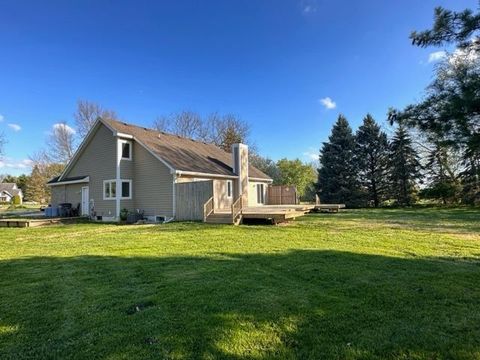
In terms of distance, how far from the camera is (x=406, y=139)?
30344 millimetres

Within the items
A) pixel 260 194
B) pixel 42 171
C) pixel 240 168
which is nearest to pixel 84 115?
pixel 42 171

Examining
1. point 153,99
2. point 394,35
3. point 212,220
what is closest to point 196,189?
point 212,220

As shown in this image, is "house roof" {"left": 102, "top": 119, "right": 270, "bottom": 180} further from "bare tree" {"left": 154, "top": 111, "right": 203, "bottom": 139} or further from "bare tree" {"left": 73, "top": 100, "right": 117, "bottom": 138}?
"bare tree" {"left": 73, "top": 100, "right": 117, "bottom": 138}

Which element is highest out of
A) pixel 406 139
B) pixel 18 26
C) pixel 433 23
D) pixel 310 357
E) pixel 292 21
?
pixel 292 21

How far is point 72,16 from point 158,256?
13.1m

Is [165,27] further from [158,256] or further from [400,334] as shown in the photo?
[400,334]

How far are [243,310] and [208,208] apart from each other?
11186mm

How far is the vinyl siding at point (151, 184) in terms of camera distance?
17.0 m

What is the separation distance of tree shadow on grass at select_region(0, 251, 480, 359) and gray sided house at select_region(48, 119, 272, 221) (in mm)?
9374

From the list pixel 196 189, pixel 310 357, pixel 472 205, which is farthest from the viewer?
pixel 472 205

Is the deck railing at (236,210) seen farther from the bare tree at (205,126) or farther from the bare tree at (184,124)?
the bare tree at (184,124)

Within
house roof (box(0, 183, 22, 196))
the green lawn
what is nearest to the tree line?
the green lawn

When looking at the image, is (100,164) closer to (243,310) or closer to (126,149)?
(126,149)

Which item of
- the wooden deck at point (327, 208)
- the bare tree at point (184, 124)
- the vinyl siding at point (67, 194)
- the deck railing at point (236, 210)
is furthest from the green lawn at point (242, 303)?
the bare tree at point (184, 124)
